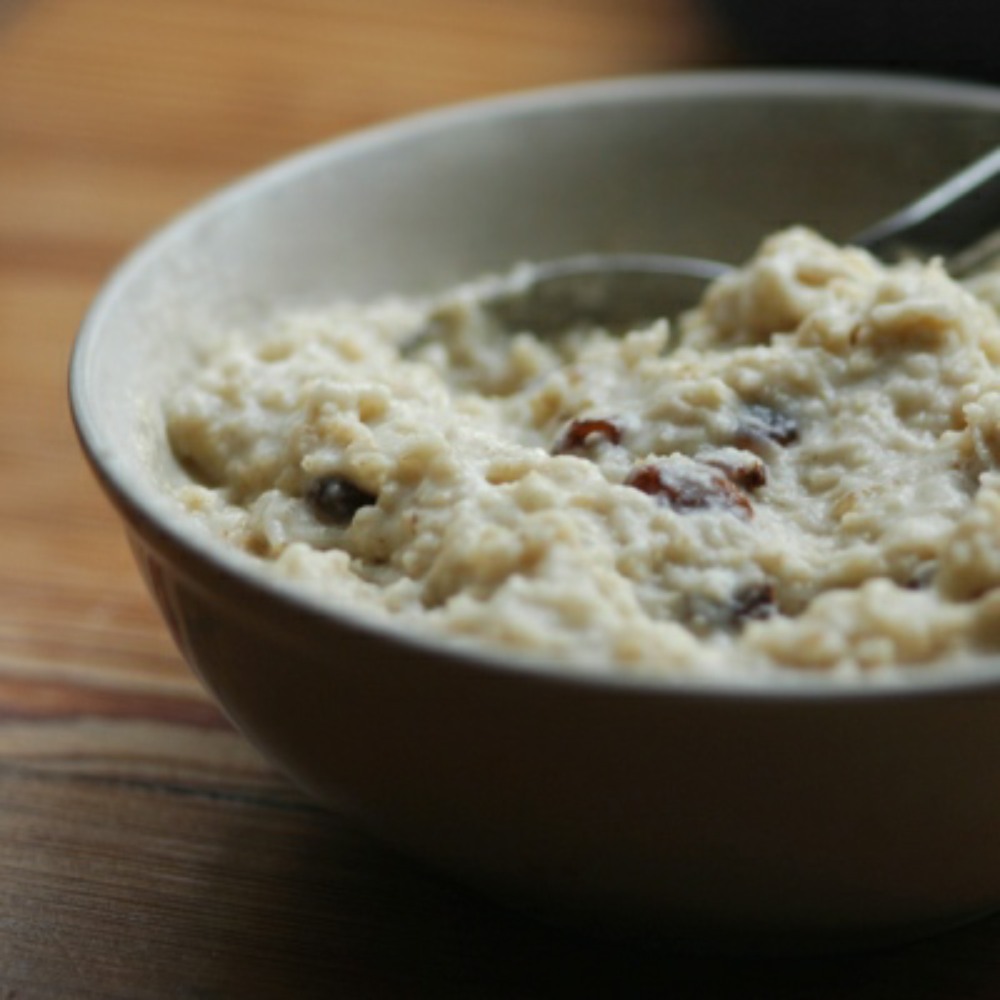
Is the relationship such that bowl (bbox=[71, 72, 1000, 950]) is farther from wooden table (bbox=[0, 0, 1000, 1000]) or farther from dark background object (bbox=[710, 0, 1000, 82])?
dark background object (bbox=[710, 0, 1000, 82])

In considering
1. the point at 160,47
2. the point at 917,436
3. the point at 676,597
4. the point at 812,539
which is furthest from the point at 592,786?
the point at 160,47

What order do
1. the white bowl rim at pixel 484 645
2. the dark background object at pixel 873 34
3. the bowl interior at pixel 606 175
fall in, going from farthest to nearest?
the dark background object at pixel 873 34 → the bowl interior at pixel 606 175 → the white bowl rim at pixel 484 645

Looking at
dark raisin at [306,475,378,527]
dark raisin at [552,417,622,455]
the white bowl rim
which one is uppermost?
the white bowl rim

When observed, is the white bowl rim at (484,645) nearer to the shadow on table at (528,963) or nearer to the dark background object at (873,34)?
the shadow on table at (528,963)

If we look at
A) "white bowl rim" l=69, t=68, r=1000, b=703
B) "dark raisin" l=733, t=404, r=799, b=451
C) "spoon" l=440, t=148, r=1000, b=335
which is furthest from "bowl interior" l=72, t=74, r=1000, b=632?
"dark raisin" l=733, t=404, r=799, b=451

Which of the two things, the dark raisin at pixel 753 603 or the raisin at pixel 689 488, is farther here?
the raisin at pixel 689 488

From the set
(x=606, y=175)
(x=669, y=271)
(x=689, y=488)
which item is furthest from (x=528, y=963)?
(x=606, y=175)

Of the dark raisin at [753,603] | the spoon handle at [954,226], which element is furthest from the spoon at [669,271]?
the dark raisin at [753,603]
